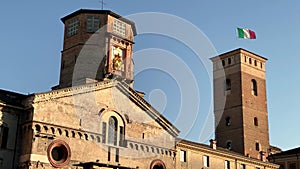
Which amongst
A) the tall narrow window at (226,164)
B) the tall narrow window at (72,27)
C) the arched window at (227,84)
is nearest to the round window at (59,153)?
the tall narrow window at (72,27)

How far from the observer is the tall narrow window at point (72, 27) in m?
47.3

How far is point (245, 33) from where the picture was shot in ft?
208

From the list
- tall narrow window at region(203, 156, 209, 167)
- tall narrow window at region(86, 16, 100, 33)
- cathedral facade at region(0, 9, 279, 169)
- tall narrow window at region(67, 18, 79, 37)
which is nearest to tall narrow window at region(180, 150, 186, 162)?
cathedral facade at region(0, 9, 279, 169)

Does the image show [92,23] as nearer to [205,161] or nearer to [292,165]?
[205,161]

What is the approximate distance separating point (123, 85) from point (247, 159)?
2049 cm

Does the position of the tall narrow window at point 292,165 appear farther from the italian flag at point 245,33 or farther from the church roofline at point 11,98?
the church roofline at point 11,98

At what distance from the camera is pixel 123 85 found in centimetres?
4141

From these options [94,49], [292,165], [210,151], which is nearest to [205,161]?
[210,151]

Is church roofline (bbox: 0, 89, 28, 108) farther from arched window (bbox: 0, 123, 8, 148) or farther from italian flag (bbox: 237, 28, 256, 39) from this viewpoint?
italian flag (bbox: 237, 28, 256, 39)

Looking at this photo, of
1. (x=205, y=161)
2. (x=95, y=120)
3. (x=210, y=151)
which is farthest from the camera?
(x=210, y=151)

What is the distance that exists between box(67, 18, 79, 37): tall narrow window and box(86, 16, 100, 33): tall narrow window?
126 centimetres

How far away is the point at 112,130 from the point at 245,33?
102 ft

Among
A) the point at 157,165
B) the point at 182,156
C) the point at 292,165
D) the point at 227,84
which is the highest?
the point at 227,84

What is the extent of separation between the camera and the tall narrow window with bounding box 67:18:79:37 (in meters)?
47.3
